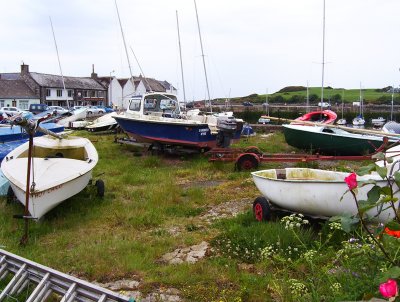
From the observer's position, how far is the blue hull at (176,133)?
1188cm

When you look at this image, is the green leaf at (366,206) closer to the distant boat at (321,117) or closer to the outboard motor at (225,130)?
the outboard motor at (225,130)

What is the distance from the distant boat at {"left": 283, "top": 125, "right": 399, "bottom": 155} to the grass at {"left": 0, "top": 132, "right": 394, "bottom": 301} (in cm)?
520

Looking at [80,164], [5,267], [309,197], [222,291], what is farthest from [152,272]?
[80,164]

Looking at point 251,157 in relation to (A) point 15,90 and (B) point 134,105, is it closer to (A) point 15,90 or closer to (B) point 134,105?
(B) point 134,105

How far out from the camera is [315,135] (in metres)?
13.3

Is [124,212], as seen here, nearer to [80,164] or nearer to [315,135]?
[80,164]

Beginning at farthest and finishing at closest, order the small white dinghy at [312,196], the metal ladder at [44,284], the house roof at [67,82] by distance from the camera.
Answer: the house roof at [67,82]
the small white dinghy at [312,196]
the metal ladder at [44,284]

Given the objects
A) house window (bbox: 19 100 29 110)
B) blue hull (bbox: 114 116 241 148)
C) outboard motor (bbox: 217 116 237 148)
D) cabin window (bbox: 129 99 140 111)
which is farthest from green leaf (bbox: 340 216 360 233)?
house window (bbox: 19 100 29 110)

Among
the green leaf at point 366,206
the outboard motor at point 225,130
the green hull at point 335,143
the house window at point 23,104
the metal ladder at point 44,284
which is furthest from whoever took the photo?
the house window at point 23,104

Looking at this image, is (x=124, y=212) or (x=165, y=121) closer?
(x=124, y=212)

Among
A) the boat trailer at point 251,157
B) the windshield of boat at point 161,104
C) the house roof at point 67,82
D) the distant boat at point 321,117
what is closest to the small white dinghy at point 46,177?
the boat trailer at point 251,157

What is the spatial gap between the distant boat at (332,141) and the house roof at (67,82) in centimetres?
5221

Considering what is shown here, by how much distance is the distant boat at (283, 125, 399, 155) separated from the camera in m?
12.7

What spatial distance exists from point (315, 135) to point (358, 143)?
1368mm
